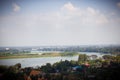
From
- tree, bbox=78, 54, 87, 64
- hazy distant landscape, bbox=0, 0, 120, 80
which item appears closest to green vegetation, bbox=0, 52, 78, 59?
hazy distant landscape, bbox=0, 0, 120, 80

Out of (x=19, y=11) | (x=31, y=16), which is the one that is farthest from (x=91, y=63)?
(x=19, y=11)

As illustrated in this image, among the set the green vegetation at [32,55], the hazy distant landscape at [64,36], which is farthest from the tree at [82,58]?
the green vegetation at [32,55]

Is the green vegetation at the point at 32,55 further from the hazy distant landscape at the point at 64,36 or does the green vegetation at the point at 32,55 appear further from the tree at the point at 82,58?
the tree at the point at 82,58

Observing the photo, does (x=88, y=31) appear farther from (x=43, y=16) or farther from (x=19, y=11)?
(x=19, y=11)

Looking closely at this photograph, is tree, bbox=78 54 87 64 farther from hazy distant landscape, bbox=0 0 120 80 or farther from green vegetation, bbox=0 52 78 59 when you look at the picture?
green vegetation, bbox=0 52 78 59

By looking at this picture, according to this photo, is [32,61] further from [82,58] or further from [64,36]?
[82,58]

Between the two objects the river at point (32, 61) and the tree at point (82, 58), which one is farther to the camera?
the tree at point (82, 58)

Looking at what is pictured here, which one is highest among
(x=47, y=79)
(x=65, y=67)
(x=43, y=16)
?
(x=43, y=16)

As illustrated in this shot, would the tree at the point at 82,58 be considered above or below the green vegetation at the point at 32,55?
below

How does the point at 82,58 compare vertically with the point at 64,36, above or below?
below

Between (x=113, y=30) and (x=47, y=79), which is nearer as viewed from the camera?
(x=47, y=79)

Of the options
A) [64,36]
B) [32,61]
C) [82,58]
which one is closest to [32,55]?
[32,61]
